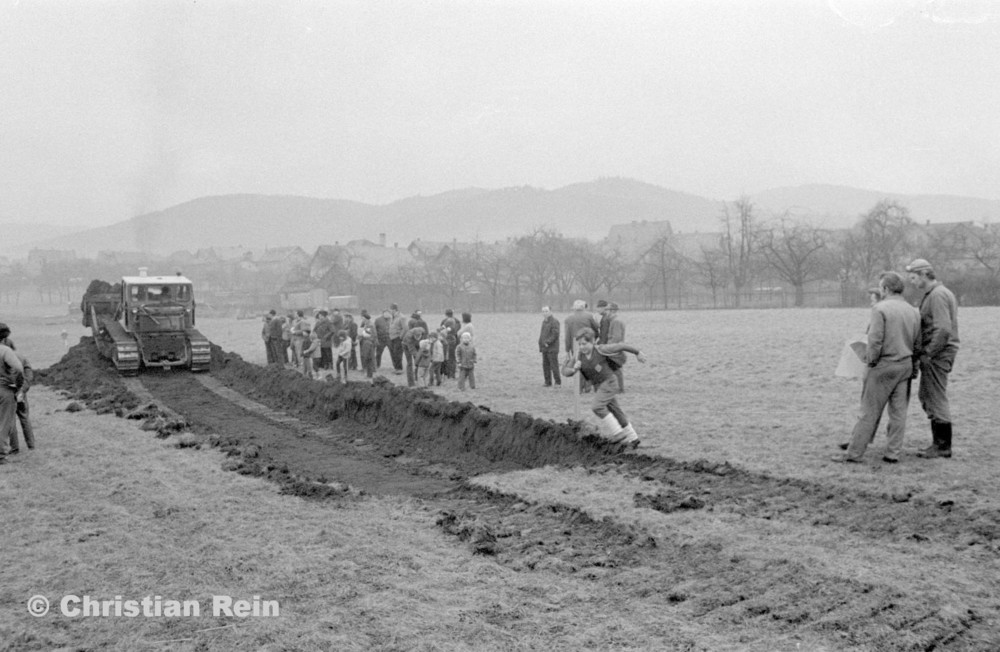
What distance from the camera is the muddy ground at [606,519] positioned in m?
4.96

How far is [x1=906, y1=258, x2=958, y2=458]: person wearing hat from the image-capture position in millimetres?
8820

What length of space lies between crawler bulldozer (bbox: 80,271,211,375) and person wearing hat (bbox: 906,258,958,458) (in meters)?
19.6

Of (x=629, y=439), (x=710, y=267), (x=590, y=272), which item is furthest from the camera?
(x=590, y=272)

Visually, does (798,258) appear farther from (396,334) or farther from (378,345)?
(396,334)

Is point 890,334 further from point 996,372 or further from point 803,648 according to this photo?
point 996,372

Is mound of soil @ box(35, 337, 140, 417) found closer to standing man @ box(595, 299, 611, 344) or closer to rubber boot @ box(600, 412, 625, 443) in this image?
standing man @ box(595, 299, 611, 344)

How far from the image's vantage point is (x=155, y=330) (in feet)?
78.6

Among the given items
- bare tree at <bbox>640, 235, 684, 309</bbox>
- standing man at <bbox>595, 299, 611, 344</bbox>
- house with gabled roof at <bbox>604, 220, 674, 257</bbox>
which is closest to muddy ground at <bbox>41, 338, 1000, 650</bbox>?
standing man at <bbox>595, 299, 611, 344</bbox>

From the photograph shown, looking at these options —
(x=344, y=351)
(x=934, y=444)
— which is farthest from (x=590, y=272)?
(x=934, y=444)

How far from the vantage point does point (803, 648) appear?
455 centimetres

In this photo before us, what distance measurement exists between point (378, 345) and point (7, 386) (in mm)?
10905

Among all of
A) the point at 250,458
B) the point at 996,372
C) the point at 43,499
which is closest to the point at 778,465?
the point at 250,458

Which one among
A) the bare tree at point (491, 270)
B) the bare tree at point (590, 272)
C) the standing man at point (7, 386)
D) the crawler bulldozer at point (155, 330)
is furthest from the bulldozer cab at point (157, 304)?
the bare tree at point (590, 272)

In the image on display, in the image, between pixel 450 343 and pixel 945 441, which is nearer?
pixel 945 441
